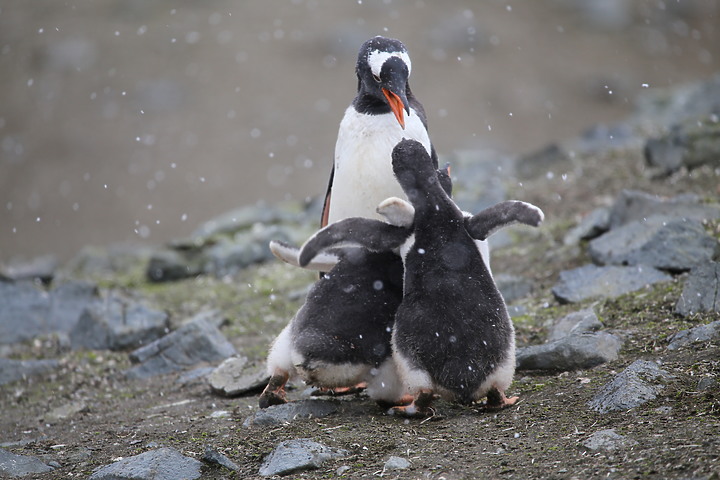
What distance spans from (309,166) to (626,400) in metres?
9.87

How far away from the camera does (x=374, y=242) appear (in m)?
3.55

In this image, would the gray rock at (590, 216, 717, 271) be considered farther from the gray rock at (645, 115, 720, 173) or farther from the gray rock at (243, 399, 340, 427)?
the gray rock at (243, 399, 340, 427)

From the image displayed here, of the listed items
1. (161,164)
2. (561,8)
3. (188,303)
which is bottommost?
(188,303)

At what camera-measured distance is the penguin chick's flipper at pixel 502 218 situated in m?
3.35

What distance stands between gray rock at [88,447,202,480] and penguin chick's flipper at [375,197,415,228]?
1.23m

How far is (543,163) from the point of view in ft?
32.2

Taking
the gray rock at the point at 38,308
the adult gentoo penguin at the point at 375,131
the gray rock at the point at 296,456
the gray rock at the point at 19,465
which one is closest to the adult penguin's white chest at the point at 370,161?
the adult gentoo penguin at the point at 375,131

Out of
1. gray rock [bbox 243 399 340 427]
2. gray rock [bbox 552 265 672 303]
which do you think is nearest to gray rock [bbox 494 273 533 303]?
gray rock [bbox 552 265 672 303]

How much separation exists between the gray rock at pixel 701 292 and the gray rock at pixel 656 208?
1429mm

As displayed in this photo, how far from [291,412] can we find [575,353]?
51.2 inches

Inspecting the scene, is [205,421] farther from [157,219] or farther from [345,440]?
[157,219]

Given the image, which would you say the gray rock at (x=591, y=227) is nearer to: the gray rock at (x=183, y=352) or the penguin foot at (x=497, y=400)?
the gray rock at (x=183, y=352)

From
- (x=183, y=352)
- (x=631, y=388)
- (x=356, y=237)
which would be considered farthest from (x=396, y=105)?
(x=183, y=352)

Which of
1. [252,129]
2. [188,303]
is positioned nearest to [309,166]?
[252,129]
